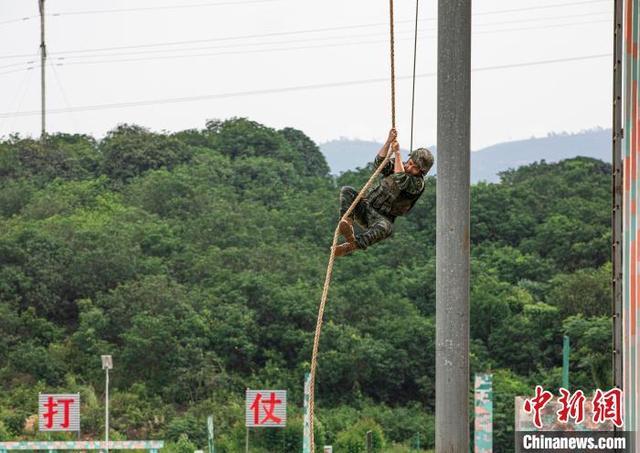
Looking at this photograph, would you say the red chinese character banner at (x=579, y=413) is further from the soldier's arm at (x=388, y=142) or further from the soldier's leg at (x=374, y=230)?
the soldier's arm at (x=388, y=142)

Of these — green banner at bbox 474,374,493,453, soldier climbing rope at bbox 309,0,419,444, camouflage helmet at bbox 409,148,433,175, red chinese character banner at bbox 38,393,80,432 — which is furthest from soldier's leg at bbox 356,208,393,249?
red chinese character banner at bbox 38,393,80,432

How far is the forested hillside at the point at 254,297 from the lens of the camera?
2833 cm

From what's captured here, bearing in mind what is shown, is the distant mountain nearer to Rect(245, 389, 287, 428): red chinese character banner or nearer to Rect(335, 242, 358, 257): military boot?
Rect(245, 389, 287, 428): red chinese character banner

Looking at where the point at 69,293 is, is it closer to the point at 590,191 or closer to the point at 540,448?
the point at 590,191

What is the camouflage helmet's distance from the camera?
7.34 meters

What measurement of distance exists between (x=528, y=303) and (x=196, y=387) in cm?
797

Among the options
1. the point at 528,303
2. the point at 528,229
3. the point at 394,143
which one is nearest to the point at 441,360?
the point at 394,143

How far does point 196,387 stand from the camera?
94.4 feet

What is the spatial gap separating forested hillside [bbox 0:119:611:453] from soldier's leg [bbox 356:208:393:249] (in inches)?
718

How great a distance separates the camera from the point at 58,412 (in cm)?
2320

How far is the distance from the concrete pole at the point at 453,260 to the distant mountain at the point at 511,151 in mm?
144549

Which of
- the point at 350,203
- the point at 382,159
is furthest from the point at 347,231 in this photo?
the point at 382,159

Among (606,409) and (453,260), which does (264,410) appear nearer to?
(606,409)

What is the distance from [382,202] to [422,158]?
401 millimetres
